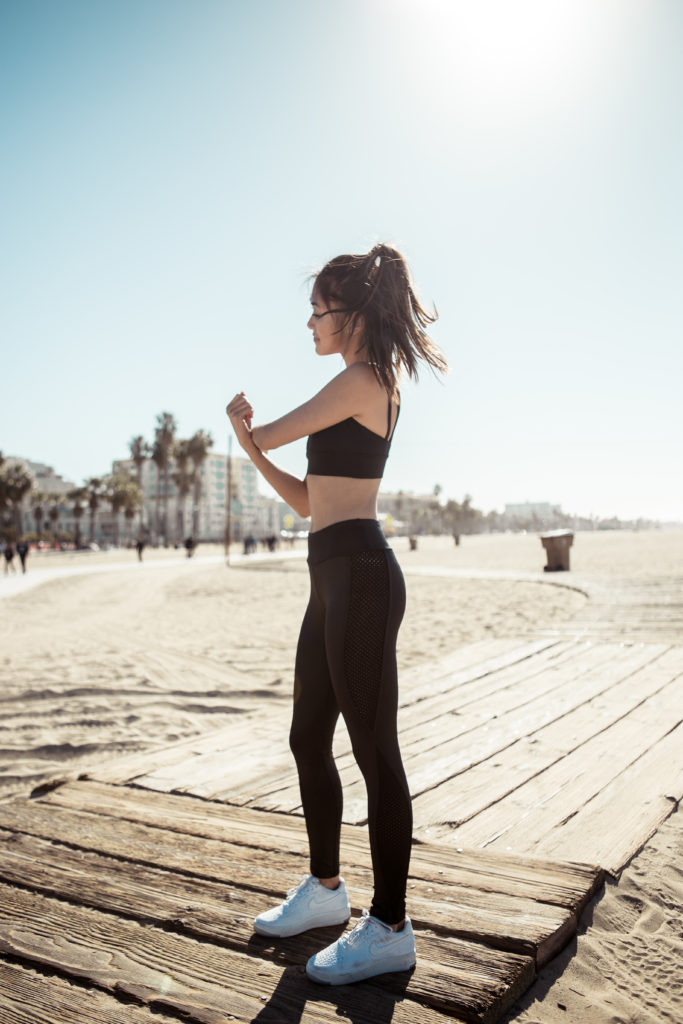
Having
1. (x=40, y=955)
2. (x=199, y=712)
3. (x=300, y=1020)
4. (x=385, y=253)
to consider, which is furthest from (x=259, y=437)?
(x=199, y=712)

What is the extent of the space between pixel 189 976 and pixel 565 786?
1.88 metres

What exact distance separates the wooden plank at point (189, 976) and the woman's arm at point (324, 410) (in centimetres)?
140

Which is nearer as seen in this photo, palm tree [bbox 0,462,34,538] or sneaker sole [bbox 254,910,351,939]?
sneaker sole [bbox 254,910,351,939]

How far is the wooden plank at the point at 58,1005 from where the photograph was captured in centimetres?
166

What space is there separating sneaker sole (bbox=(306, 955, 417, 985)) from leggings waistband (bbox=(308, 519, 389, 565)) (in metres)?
1.05


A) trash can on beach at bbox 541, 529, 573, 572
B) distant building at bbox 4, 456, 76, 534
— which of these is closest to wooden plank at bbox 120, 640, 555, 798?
trash can on beach at bbox 541, 529, 573, 572

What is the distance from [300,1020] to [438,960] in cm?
43

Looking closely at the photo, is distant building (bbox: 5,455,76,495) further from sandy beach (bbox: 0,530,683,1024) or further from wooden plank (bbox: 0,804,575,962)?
wooden plank (bbox: 0,804,575,962)

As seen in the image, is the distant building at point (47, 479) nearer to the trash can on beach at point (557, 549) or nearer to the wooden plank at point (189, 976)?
the trash can on beach at point (557, 549)

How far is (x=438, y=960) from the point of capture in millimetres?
1856

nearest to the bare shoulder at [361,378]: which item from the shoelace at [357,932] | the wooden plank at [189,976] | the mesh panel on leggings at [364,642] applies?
the mesh panel on leggings at [364,642]

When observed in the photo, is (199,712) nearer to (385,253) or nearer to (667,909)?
(667,909)

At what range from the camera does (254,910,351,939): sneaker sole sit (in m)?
1.99

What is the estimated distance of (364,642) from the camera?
6.07ft
